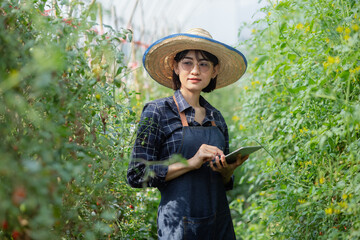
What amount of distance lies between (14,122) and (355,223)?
134 cm

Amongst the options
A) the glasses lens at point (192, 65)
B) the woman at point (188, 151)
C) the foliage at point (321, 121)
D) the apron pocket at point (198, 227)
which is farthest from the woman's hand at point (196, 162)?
the glasses lens at point (192, 65)

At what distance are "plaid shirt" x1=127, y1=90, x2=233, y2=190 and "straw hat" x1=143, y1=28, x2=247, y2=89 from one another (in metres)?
0.30

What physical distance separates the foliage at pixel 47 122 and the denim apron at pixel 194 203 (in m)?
0.33

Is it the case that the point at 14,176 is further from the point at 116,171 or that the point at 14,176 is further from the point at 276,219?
the point at 276,219

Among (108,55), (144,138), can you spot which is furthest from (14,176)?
(144,138)

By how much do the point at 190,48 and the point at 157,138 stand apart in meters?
0.56

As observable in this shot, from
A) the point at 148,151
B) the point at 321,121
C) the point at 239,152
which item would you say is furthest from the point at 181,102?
the point at 321,121

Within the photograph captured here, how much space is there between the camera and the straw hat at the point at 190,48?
2080 mm

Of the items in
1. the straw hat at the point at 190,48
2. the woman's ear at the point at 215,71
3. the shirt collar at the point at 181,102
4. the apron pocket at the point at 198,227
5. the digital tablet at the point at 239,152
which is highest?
the straw hat at the point at 190,48

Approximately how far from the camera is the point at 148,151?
1.86 m

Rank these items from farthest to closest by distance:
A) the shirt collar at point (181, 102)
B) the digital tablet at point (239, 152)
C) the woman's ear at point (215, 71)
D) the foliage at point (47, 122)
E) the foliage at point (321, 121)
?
the woman's ear at point (215, 71), the shirt collar at point (181, 102), the digital tablet at point (239, 152), the foliage at point (321, 121), the foliage at point (47, 122)

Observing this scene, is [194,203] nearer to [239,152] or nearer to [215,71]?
[239,152]

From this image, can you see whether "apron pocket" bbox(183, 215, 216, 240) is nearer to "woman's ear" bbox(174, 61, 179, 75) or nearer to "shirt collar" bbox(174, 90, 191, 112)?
"shirt collar" bbox(174, 90, 191, 112)

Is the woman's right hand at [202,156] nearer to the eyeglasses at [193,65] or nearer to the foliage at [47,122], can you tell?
the foliage at [47,122]
